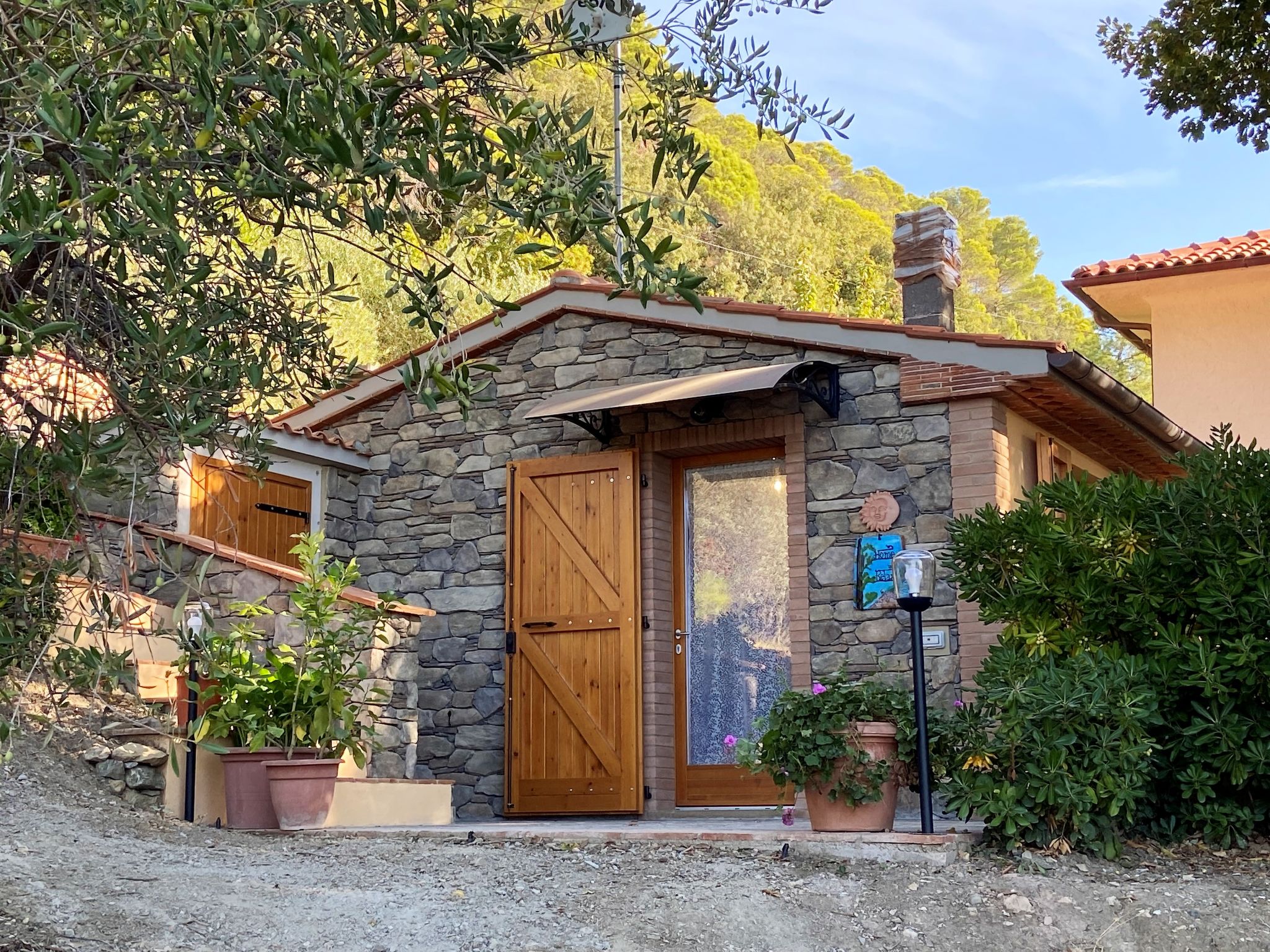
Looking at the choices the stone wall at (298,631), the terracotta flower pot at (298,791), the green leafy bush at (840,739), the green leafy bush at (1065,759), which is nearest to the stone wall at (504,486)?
the stone wall at (298,631)

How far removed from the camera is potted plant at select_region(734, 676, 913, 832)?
5.87 meters

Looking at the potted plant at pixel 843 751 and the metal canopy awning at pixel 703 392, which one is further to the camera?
the metal canopy awning at pixel 703 392

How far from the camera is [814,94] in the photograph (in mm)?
3697

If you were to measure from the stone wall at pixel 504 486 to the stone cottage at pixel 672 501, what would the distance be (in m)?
0.02

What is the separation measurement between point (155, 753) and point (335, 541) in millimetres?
2991

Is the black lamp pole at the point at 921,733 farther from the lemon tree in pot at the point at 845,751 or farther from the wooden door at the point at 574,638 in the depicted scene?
the wooden door at the point at 574,638

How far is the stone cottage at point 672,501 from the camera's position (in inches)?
316

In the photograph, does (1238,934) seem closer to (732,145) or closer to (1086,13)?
(1086,13)

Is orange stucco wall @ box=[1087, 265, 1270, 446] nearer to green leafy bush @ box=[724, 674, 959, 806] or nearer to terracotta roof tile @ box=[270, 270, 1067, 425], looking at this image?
terracotta roof tile @ box=[270, 270, 1067, 425]

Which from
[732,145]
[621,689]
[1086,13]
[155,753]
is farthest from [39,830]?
[732,145]

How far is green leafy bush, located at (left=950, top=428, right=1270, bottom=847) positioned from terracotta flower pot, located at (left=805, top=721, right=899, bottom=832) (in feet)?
2.50

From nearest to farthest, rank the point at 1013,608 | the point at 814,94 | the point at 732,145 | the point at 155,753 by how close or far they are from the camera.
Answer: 1. the point at 814,94
2. the point at 1013,608
3. the point at 155,753
4. the point at 732,145

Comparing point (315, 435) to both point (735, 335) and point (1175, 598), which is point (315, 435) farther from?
point (1175, 598)

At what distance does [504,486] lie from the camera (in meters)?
9.49
